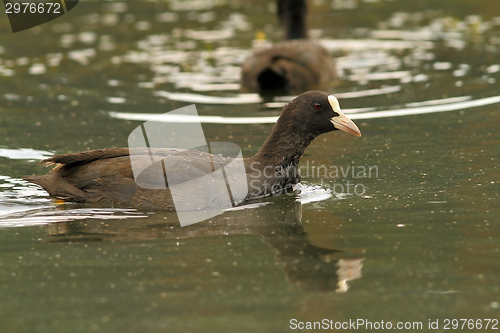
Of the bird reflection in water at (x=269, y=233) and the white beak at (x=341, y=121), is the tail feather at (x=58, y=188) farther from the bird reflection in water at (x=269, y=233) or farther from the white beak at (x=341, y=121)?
the white beak at (x=341, y=121)

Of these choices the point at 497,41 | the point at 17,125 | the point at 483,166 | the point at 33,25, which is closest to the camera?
the point at 483,166

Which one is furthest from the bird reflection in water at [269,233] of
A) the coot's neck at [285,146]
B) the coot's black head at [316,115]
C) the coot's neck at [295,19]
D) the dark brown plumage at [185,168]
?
the coot's neck at [295,19]

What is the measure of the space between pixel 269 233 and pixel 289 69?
6.05 meters

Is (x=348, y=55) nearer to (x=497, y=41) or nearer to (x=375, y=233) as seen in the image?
(x=497, y=41)

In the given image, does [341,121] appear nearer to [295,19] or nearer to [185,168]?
[185,168]

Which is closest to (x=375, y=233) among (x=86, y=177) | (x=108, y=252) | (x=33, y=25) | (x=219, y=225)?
(x=219, y=225)

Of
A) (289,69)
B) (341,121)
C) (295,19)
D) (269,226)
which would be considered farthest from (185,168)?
(295,19)

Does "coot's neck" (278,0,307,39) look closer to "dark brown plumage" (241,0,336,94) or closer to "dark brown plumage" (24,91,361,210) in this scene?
"dark brown plumage" (241,0,336,94)

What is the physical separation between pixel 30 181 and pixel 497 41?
34.2 ft

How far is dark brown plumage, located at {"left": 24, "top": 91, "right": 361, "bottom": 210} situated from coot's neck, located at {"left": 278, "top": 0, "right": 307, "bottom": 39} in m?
6.75

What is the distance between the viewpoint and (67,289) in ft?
15.0

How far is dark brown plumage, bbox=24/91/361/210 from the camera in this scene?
20.5ft

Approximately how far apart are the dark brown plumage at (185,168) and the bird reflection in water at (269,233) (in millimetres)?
204

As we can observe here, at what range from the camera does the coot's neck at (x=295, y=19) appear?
13250 millimetres
